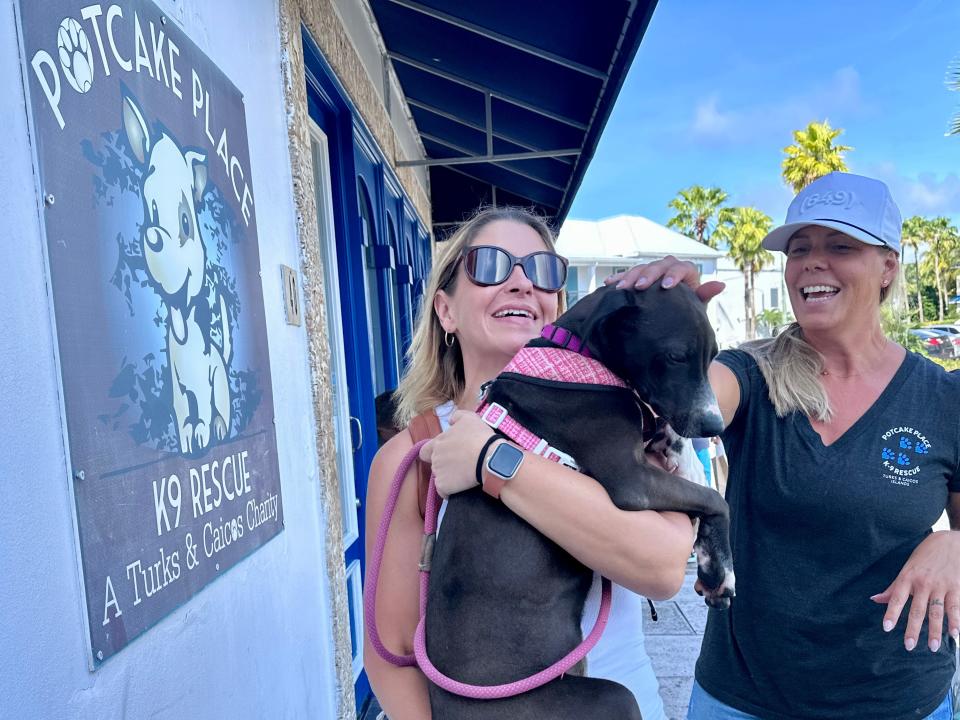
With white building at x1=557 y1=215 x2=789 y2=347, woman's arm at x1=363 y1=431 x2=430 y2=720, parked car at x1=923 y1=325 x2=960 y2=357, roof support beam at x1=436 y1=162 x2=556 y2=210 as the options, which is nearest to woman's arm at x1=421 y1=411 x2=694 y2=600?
woman's arm at x1=363 y1=431 x2=430 y2=720

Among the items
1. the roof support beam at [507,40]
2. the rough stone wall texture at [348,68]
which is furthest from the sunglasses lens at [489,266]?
the roof support beam at [507,40]

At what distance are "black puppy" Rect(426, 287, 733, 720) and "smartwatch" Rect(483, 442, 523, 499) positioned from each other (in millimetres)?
94

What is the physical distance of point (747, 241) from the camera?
135 feet

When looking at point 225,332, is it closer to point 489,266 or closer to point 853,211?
point 489,266

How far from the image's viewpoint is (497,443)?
1381mm

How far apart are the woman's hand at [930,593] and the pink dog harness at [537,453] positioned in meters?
0.79

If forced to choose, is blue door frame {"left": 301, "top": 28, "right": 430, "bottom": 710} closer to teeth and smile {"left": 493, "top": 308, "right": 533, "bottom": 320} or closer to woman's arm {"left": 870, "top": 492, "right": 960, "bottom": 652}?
teeth and smile {"left": 493, "top": 308, "right": 533, "bottom": 320}

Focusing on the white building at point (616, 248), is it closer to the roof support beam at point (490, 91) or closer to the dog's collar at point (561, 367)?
the roof support beam at point (490, 91)

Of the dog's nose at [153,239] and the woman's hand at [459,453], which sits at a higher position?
the dog's nose at [153,239]

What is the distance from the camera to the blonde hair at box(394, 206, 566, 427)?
5.93 feet

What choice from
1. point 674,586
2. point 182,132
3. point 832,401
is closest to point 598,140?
point 832,401

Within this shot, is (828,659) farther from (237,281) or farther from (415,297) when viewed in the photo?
(415,297)

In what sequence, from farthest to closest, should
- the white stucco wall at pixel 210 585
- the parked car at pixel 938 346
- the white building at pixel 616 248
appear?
the white building at pixel 616 248, the parked car at pixel 938 346, the white stucco wall at pixel 210 585

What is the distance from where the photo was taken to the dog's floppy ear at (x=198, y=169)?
1.67 metres
